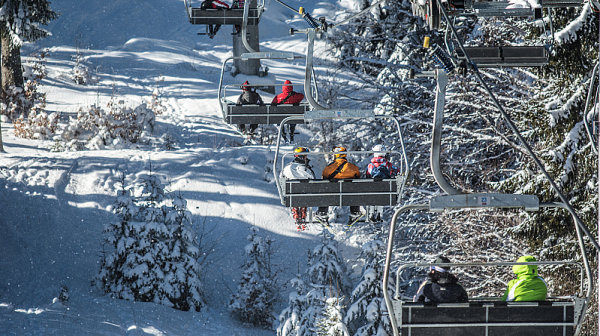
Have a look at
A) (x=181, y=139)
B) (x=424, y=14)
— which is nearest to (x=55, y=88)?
(x=181, y=139)

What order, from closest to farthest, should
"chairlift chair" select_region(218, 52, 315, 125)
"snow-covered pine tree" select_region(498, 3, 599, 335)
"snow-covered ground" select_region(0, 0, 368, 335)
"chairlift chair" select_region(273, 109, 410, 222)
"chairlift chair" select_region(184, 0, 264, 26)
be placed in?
1. "chairlift chair" select_region(273, 109, 410, 222)
2. "chairlift chair" select_region(218, 52, 315, 125)
3. "snow-covered pine tree" select_region(498, 3, 599, 335)
4. "chairlift chair" select_region(184, 0, 264, 26)
5. "snow-covered ground" select_region(0, 0, 368, 335)

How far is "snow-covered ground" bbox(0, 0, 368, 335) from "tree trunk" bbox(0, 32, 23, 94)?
142cm

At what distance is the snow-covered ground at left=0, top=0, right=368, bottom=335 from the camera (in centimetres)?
1508

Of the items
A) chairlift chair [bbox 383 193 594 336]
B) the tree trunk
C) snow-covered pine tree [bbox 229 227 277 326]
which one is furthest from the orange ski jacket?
the tree trunk

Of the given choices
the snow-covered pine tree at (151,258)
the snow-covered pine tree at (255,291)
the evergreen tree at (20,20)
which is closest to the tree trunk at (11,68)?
the evergreen tree at (20,20)

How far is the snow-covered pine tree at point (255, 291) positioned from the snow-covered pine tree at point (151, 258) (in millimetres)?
1012

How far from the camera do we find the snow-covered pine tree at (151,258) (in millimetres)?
15711

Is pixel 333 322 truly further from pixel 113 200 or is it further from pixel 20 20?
pixel 20 20

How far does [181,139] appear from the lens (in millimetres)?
22141

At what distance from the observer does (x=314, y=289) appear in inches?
573

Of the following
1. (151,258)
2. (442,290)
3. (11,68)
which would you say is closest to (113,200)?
(151,258)

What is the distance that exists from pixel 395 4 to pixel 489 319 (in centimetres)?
1656

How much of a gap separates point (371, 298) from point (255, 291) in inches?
115

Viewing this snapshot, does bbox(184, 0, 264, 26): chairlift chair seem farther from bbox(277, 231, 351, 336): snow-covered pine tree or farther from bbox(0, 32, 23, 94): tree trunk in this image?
bbox(0, 32, 23, 94): tree trunk
